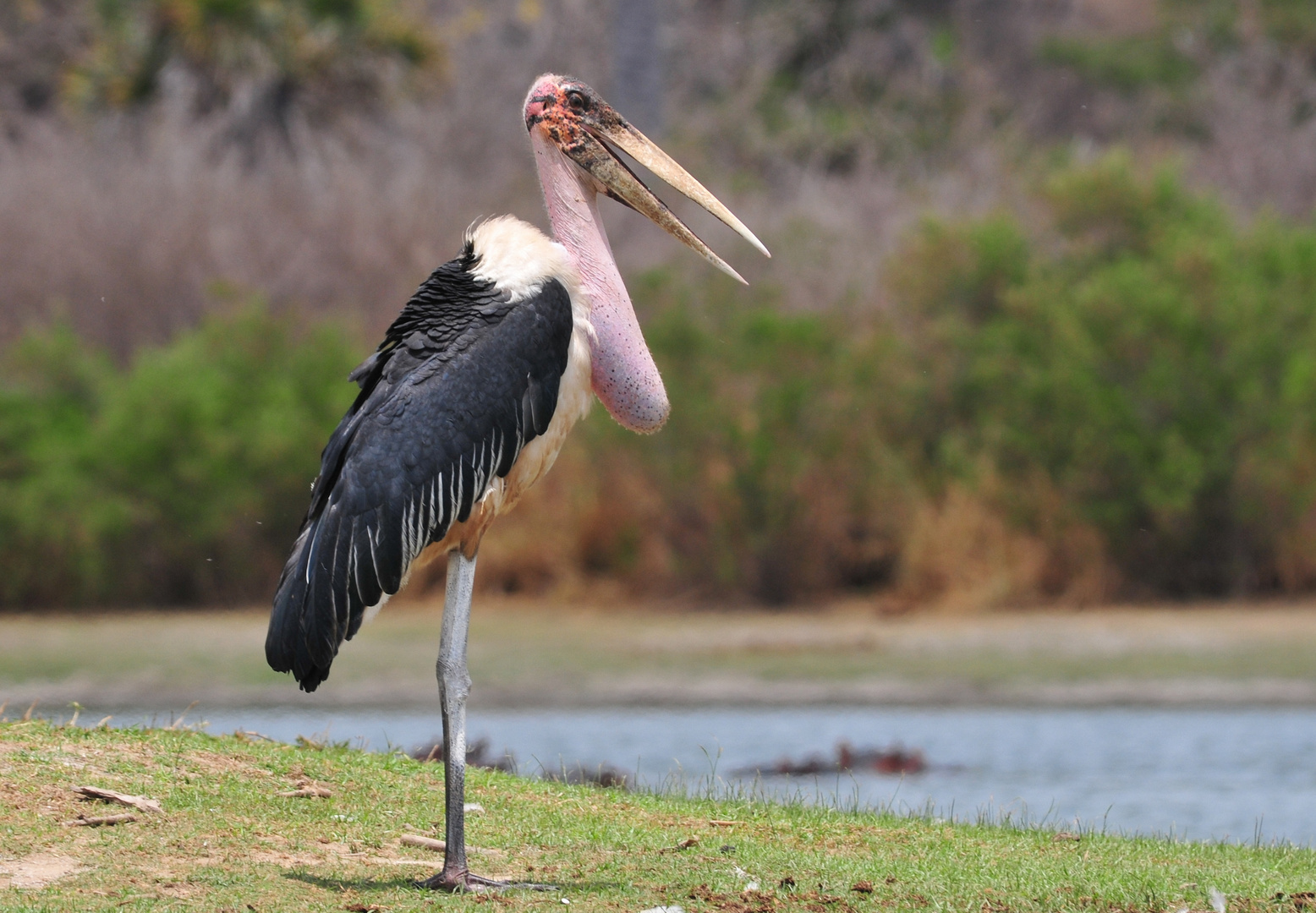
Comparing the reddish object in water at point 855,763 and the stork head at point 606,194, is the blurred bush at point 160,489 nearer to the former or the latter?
the reddish object in water at point 855,763

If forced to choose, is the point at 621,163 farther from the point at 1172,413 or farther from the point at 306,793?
the point at 1172,413

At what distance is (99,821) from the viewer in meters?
5.24

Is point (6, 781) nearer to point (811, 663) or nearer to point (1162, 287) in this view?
point (811, 663)

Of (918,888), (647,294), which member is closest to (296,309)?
(647,294)

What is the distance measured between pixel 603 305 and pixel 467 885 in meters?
1.54

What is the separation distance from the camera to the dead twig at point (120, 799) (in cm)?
538

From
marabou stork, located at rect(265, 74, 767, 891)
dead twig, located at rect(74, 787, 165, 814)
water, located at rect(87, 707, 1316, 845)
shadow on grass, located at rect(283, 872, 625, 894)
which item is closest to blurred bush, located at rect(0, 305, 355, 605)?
water, located at rect(87, 707, 1316, 845)

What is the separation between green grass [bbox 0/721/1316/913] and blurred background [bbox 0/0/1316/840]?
3477mm

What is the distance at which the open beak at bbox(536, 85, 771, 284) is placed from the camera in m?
5.44

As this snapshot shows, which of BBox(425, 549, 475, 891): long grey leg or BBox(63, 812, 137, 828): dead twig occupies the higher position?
BBox(425, 549, 475, 891): long grey leg

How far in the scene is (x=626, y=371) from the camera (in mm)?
5285

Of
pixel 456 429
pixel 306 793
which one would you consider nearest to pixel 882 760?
pixel 306 793

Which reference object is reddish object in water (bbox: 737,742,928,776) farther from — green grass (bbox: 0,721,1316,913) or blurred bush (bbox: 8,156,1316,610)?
blurred bush (bbox: 8,156,1316,610)

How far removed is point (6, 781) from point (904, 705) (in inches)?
314
